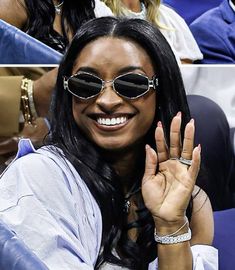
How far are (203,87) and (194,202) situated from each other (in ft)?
0.98

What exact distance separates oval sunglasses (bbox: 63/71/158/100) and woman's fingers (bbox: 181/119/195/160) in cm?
9

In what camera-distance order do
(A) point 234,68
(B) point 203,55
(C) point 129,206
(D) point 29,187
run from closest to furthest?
(D) point 29,187 < (C) point 129,206 < (A) point 234,68 < (B) point 203,55

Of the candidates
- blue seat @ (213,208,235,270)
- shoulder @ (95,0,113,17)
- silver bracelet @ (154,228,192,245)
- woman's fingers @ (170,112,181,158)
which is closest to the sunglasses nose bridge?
woman's fingers @ (170,112,181,158)

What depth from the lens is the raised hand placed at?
3.05 feet

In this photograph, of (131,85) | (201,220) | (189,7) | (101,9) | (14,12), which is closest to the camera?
(131,85)

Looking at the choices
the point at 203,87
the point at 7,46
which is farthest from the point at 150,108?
the point at 7,46

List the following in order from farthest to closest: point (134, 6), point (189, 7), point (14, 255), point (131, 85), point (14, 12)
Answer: point (189, 7), point (134, 6), point (14, 12), point (131, 85), point (14, 255)

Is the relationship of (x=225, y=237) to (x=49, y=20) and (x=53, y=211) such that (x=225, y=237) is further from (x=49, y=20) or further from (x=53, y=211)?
(x=49, y=20)

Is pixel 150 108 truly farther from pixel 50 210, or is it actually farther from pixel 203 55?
pixel 203 55

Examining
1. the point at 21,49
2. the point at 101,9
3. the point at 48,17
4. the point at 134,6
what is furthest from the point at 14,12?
the point at 134,6

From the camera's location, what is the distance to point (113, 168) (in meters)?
1.04

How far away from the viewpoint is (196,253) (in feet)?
3.27

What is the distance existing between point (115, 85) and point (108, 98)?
2cm

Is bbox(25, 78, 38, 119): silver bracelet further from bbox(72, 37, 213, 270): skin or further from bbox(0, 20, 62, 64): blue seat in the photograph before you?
bbox(72, 37, 213, 270): skin
